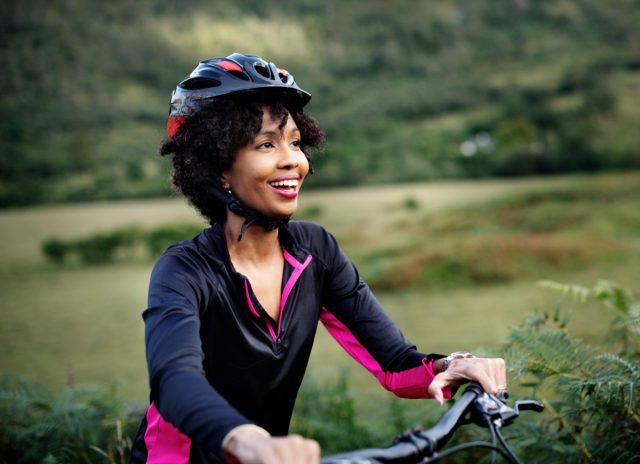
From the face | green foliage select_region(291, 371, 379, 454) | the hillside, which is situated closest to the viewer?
the face

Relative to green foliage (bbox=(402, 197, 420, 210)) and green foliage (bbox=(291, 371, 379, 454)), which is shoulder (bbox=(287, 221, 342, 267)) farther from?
green foliage (bbox=(402, 197, 420, 210))

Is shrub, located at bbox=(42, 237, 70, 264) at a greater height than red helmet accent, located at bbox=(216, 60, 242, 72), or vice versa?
red helmet accent, located at bbox=(216, 60, 242, 72)

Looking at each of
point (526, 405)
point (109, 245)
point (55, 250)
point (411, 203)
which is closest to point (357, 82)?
point (411, 203)

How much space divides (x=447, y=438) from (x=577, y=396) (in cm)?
131

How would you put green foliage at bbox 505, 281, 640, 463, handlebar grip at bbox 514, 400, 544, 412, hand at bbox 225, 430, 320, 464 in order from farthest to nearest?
green foliage at bbox 505, 281, 640, 463
handlebar grip at bbox 514, 400, 544, 412
hand at bbox 225, 430, 320, 464

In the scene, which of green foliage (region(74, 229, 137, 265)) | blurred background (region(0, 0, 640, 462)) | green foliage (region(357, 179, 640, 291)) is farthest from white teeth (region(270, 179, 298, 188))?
green foliage (region(74, 229, 137, 265))

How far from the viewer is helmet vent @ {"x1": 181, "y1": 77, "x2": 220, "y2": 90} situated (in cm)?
180

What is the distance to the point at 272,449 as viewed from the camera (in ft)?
3.40

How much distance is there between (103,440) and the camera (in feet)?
10.0

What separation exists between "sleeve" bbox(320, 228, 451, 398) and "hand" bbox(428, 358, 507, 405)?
0.18 m

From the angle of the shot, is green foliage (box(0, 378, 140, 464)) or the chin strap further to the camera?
green foliage (box(0, 378, 140, 464))

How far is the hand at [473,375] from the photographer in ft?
4.92

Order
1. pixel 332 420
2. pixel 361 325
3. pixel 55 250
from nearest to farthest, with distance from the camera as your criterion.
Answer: pixel 361 325, pixel 332 420, pixel 55 250

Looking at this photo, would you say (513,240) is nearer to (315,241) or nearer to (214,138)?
(315,241)
